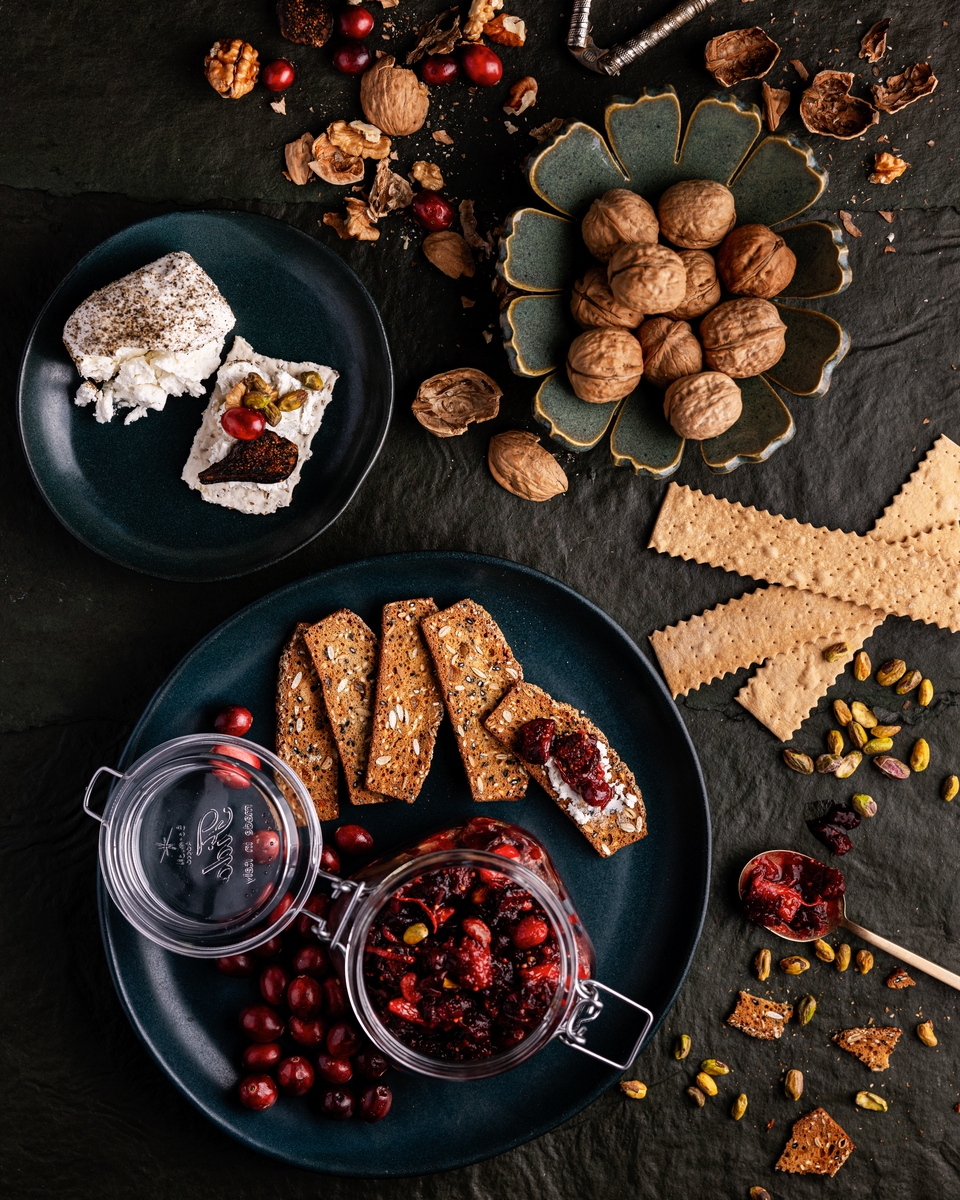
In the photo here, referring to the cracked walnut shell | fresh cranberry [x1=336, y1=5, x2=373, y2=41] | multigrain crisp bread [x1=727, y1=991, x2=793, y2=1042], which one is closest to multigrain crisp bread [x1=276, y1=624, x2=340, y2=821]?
multigrain crisp bread [x1=727, y1=991, x2=793, y2=1042]

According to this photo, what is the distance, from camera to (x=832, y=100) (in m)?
1.87

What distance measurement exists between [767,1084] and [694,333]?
66.0 inches

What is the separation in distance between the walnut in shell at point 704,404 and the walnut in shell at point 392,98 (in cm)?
83

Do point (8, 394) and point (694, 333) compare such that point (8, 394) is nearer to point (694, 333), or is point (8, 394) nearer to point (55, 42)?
point (55, 42)

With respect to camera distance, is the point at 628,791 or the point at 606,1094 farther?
the point at 606,1094

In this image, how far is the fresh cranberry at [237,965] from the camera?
1717 mm

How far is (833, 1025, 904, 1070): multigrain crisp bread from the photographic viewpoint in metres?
1.94

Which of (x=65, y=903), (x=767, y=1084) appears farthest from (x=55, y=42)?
(x=767, y=1084)

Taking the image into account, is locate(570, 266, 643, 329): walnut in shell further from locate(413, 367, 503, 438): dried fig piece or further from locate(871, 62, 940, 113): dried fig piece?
locate(871, 62, 940, 113): dried fig piece

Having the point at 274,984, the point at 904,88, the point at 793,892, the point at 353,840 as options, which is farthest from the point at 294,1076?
the point at 904,88

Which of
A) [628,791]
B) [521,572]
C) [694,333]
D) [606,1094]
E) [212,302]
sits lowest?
[606,1094]

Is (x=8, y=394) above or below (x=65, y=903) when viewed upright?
above

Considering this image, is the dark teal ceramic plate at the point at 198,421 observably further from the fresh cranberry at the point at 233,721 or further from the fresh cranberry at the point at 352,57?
the fresh cranberry at the point at 352,57

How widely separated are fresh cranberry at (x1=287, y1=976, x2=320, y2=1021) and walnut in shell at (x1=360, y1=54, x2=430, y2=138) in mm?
1784
